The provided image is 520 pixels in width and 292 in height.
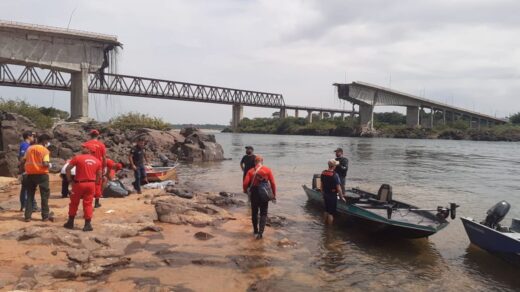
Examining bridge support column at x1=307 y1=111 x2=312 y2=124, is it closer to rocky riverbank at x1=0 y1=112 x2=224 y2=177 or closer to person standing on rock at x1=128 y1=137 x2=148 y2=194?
rocky riverbank at x1=0 y1=112 x2=224 y2=177

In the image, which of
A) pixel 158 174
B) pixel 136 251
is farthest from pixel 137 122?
pixel 136 251

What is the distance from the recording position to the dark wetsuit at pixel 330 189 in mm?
11859

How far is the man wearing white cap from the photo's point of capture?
1181 centimetres

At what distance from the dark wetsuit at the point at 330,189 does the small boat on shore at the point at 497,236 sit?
331 cm

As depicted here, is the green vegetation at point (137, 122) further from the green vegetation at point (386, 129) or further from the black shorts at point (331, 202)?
the green vegetation at point (386, 129)

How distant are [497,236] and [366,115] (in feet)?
336

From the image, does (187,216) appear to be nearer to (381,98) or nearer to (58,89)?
(58,89)

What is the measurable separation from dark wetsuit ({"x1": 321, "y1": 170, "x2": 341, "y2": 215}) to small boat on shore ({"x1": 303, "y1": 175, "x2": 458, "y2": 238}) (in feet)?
1.30

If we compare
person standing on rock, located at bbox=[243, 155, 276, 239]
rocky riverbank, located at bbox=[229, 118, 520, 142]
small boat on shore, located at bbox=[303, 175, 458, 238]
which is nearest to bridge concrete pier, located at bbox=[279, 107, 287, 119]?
rocky riverbank, located at bbox=[229, 118, 520, 142]

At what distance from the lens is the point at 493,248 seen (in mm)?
9523

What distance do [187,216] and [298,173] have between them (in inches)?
650

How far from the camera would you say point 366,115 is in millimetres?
108750

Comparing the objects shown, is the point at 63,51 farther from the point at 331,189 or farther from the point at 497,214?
the point at 497,214

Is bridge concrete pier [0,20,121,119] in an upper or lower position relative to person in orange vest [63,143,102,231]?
upper
